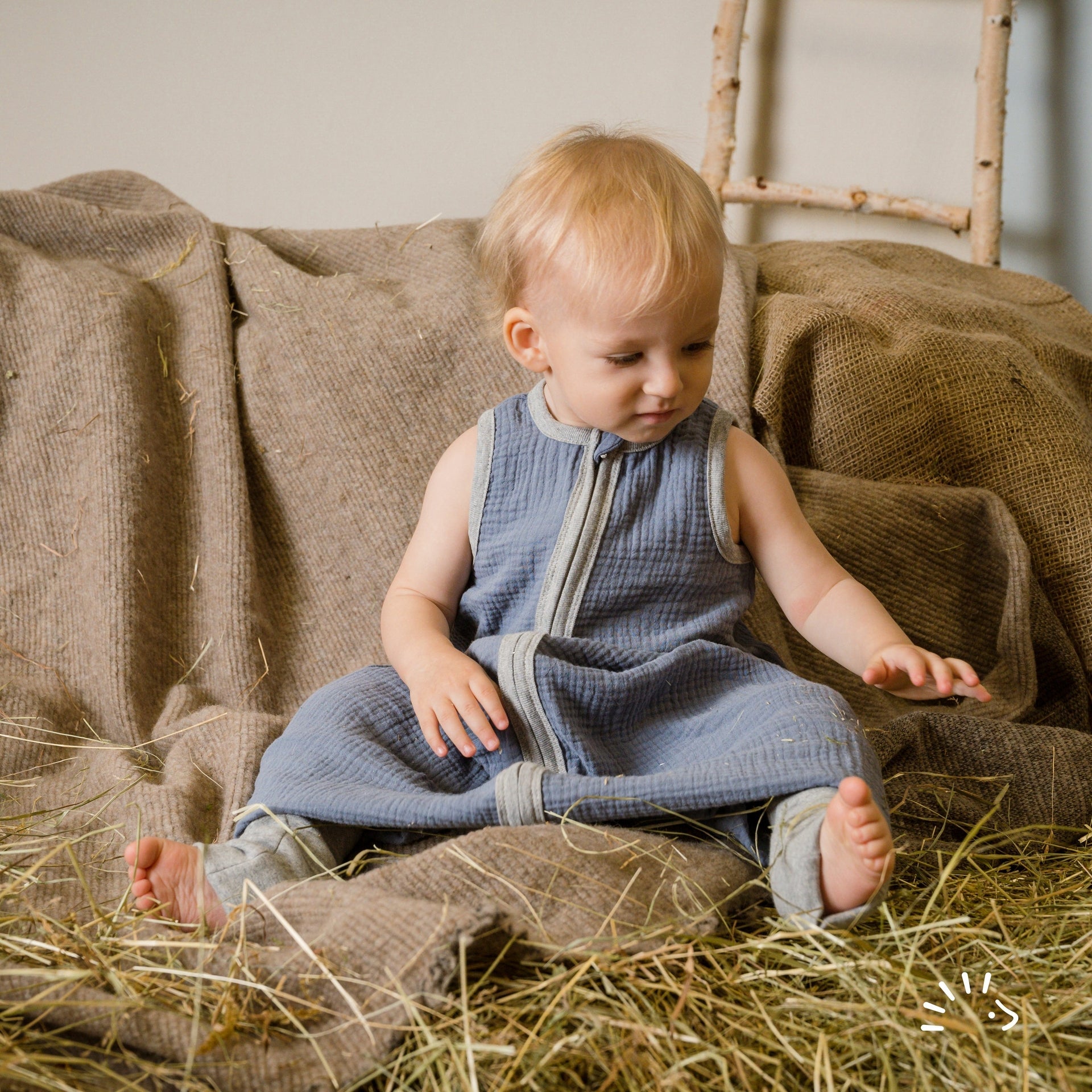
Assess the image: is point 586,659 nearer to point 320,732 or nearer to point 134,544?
point 320,732

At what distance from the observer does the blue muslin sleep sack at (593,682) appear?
0.93 metres

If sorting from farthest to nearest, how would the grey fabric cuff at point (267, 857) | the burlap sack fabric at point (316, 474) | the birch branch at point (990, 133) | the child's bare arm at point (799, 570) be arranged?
the birch branch at point (990, 133)
the burlap sack fabric at point (316, 474)
the child's bare arm at point (799, 570)
the grey fabric cuff at point (267, 857)

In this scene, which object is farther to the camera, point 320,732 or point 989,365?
point 989,365

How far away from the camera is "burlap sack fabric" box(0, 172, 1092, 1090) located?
4.27 feet

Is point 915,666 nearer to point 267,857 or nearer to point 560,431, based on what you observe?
point 560,431

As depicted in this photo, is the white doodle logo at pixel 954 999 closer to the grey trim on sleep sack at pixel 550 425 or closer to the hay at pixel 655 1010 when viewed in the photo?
the hay at pixel 655 1010

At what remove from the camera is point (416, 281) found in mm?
1601

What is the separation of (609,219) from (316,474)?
62cm

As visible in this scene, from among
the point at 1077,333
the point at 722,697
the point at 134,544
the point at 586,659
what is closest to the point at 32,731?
the point at 134,544

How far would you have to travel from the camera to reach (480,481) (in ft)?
3.79

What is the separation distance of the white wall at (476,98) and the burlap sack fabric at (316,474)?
49 cm

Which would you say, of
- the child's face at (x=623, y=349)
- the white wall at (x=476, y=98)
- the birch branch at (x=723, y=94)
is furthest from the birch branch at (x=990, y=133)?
the child's face at (x=623, y=349)

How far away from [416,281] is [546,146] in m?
0.53

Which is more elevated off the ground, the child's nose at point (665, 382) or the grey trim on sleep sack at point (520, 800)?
the child's nose at point (665, 382)
